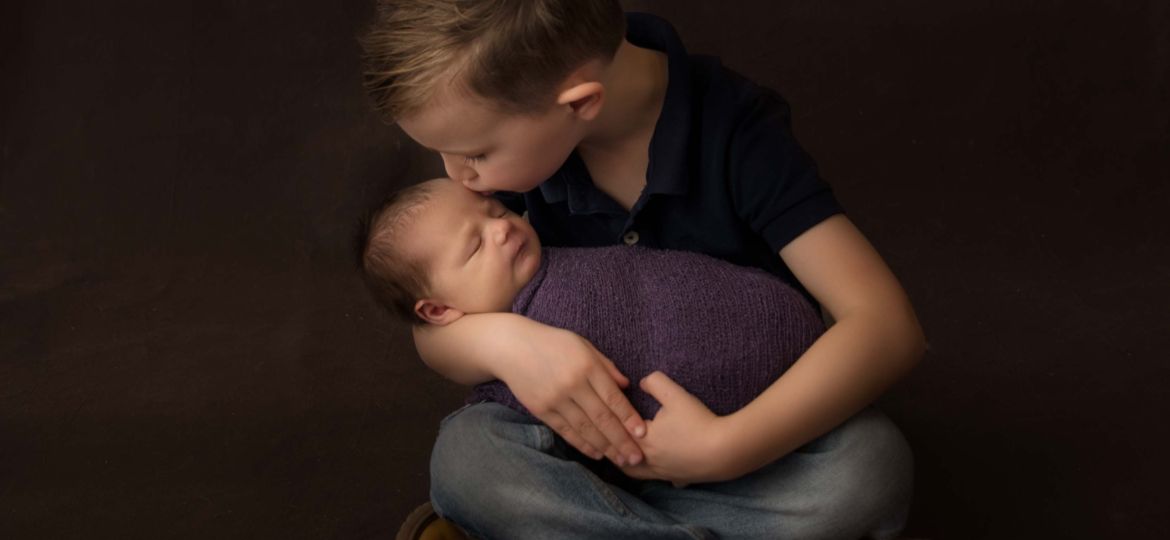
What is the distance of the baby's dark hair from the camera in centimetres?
129

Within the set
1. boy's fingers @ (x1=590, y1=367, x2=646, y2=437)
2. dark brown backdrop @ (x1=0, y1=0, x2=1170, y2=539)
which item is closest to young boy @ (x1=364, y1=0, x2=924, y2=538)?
boy's fingers @ (x1=590, y1=367, x2=646, y2=437)

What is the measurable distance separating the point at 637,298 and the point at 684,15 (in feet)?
2.88

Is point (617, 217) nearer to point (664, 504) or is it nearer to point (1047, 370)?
point (664, 504)

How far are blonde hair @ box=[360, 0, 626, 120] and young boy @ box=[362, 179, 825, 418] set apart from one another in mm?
142

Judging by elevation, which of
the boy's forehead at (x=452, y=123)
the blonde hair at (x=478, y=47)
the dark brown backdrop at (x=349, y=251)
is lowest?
the dark brown backdrop at (x=349, y=251)

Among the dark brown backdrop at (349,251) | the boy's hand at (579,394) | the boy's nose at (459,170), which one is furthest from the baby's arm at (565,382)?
the dark brown backdrop at (349,251)

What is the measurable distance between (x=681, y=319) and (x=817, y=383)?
0.13m

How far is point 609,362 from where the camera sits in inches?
48.0

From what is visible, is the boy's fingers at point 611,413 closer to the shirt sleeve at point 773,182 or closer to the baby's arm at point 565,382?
the baby's arm at point 565,382

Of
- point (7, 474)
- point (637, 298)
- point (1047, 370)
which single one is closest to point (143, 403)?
point (7, 474)

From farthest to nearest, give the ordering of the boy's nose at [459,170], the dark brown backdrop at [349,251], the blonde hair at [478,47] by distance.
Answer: the dark brown backdrop at [349,251] < the boy's nose at [459,170] < the blonde hair at [478,47]

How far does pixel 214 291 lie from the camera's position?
184cm

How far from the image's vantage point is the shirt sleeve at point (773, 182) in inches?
50.5

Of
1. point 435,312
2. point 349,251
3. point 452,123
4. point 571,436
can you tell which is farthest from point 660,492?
point 349,251
